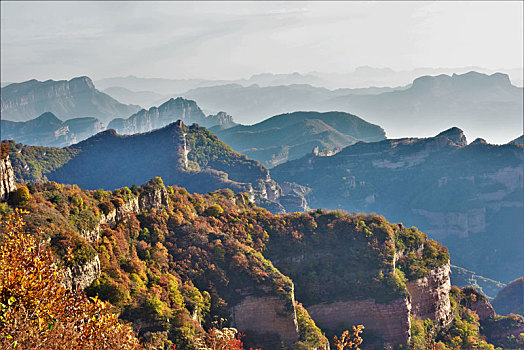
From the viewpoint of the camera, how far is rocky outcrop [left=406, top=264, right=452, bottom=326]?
5488 centimetres

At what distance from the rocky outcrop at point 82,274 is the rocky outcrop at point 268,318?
1664 cm

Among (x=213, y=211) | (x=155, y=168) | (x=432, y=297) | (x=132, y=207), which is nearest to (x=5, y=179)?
(x=132, y=207)

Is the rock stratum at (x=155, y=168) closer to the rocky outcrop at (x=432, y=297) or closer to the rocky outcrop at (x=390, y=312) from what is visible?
the rocky outcrop at (x=432, y=297)

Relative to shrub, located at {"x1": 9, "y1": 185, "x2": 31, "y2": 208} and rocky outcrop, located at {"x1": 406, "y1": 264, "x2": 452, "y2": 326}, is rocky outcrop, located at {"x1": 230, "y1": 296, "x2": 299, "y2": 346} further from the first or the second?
shrub, located at {"x1": 9, "y1": 185, "x2": 31, "y2": 208}

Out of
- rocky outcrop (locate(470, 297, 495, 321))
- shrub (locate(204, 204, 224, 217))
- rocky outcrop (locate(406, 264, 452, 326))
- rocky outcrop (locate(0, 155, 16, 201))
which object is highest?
rocky outcrop (locate(0, 155, 16, 201))

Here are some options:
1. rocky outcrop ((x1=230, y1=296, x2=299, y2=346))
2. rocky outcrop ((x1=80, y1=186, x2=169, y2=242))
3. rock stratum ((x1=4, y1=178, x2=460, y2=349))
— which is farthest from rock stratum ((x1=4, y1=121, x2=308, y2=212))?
rocky outcrop ((x1=230, y1=296, x2=299, y2=346))

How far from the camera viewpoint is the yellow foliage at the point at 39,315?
14070 mm

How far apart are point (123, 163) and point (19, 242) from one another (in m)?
191

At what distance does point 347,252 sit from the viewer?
57.2m

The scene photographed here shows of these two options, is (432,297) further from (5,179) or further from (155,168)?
(155,168)

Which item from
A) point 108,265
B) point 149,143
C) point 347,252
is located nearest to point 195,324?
point 108,265

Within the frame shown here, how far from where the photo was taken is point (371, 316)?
168 ft

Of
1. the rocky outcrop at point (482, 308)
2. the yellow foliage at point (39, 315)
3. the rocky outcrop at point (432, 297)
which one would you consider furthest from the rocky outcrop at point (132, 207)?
the rocky outcrop at point (482, 308)

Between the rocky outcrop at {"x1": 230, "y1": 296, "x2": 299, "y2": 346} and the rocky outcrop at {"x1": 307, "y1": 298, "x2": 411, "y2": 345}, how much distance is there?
8499 millimetres
